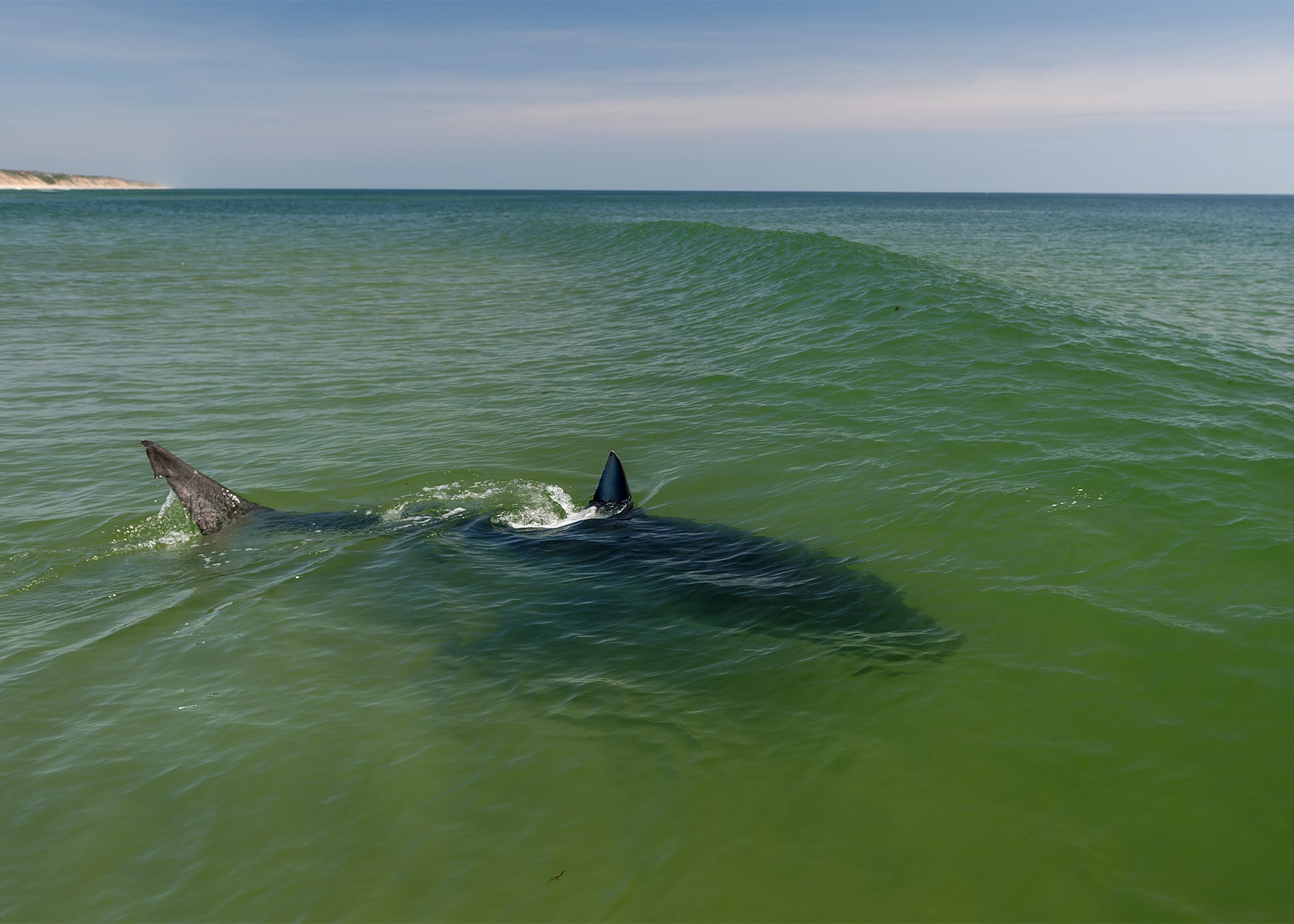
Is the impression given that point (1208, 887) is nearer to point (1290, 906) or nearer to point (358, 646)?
point (1290, 906)

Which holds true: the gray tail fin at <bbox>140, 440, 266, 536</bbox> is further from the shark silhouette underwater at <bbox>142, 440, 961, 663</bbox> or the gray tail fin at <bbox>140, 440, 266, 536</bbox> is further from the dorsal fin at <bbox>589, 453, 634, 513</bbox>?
the dorsal fin at <bbox>589, 453, 634, 513</bbox>

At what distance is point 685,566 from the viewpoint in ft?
32.7

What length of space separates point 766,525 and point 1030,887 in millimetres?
6399

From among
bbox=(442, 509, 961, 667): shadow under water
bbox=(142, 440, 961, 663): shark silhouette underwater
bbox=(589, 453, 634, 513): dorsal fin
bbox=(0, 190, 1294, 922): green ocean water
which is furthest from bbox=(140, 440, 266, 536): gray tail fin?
bbox=(589, 453, 634, 513): dorsal fin

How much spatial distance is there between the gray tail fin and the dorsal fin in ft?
16.9

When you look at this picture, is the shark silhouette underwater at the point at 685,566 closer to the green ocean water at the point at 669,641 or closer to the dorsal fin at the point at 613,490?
the dorsal fin at the point at 613,490

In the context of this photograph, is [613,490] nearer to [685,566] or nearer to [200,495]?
[685,566]

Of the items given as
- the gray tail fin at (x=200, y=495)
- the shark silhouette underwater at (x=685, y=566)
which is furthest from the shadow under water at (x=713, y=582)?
the gray tail fin at (x=200, y=495)

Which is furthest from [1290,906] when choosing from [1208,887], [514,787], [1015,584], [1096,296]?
[1096,296]

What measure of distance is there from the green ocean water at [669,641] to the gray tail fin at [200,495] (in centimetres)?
45

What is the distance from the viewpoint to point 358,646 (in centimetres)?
844

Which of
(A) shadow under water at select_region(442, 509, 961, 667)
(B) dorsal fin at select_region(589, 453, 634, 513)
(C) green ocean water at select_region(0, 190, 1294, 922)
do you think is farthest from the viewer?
(B) dorsal fin at select_region(589, 453, 634, 513)

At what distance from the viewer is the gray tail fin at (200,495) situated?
423 inches

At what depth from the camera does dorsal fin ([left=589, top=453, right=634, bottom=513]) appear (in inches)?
452
